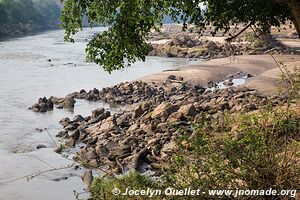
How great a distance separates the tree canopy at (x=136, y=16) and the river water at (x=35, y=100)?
13.0 feet

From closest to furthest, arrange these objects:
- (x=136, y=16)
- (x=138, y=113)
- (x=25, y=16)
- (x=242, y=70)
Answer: (x=136, y=16)
(x=138, y=113)
(x=242, y=70)
(x=25, y=16)

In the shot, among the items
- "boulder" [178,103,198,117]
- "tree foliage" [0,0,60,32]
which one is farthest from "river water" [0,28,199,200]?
"tree foliage" [0,0,60,32]

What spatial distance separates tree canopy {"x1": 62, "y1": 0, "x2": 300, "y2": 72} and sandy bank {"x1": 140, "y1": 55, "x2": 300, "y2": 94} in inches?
834

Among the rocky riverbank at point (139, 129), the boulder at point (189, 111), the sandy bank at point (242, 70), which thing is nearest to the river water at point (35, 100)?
the rocky riverbank at point (139, 129)

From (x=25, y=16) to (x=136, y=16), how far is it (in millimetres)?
96127

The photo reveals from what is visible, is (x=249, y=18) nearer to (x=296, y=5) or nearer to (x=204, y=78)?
(x=296, y=5)

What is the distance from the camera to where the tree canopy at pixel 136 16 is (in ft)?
28.7

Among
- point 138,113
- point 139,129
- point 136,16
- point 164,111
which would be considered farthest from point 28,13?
point 136,16

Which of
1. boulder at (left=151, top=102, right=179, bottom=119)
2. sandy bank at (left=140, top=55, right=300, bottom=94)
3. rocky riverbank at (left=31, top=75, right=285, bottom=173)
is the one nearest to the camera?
rocky riverbank at (left=31, top=75, right=285, bottom=173)

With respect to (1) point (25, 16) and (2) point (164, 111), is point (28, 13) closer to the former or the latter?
(1) point (25, 16)

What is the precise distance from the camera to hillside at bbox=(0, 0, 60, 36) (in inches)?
3285

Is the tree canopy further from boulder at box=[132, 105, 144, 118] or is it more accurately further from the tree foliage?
the tree foliage

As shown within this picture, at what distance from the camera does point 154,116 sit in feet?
69.8

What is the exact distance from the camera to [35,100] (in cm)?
3197
